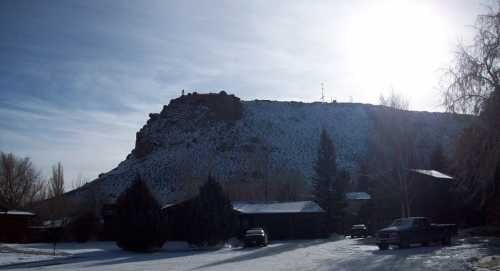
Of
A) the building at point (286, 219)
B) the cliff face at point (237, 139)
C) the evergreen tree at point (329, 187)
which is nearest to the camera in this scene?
the building at point (286, 219)

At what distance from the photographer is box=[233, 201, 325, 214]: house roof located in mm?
46594

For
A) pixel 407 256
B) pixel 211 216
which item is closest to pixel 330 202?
pixel 211 216

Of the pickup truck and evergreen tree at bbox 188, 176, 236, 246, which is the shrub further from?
the pickup truck

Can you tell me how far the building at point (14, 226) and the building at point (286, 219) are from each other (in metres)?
21.4

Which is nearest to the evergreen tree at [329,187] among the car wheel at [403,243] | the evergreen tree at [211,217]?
the evergreen tree at [211,217]

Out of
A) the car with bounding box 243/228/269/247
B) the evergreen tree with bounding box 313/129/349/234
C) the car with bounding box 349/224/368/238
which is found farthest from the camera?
the evergreen tree with bounding box 313/129/349/234

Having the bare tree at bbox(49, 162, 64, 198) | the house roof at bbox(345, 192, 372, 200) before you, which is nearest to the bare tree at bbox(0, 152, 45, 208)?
the bare tree at bbox(49, 162, 64, 198)

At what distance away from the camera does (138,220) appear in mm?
34094

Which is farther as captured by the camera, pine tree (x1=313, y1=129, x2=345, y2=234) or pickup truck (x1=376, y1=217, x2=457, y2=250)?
pine tree (x1=313, y1=129, x2=345, y2=234)

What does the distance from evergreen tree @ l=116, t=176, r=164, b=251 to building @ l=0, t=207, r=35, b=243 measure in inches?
784

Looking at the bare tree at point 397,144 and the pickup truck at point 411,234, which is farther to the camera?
the bare tree at point 397,144

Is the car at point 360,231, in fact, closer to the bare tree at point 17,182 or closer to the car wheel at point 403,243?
the car wheel at point 403,243

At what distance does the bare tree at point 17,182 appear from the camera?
68062 mm

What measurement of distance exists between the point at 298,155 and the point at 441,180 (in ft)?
142
